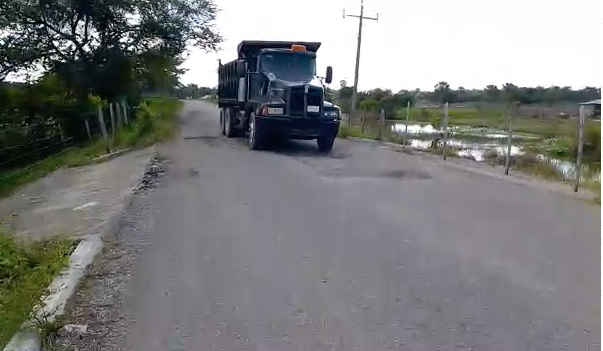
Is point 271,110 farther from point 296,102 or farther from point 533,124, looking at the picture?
point 533,124

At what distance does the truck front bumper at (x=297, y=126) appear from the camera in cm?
1953

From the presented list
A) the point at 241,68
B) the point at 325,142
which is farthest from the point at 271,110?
the point at 241,68

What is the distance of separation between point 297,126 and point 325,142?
134 centimetres

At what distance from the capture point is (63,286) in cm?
604

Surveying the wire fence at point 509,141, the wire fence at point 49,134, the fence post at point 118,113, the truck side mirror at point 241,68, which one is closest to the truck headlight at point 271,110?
the truck side mirror at point 241,68

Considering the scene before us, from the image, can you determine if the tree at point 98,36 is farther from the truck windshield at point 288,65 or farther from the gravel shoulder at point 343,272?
the gravel shoulder at point 343,272

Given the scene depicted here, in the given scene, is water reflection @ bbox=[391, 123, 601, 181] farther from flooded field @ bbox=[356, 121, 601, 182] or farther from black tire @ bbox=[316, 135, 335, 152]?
black tire @ bbox=[316, 135, 335, 152]

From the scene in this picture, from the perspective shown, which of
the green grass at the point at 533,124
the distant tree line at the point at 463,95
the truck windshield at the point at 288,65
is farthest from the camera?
the distant tree line at the point at 463,95

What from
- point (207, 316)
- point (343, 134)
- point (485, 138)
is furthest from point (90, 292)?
point (343, 134)

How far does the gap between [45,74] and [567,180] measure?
21195mm

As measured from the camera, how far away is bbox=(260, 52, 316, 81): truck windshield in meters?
20.5

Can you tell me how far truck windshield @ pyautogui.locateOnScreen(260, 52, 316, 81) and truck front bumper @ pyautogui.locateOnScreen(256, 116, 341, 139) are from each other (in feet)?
4.71

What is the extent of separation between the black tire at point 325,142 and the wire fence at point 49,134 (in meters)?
6.24

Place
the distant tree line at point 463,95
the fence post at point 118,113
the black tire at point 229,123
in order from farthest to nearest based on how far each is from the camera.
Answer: the distant tree line at point 463,95 → the fence post at point 118,113 → the black tire at point 229,123
